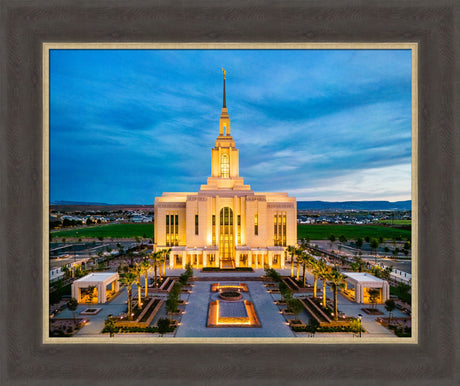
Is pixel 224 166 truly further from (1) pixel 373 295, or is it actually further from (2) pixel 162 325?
(2) pixel 162 325

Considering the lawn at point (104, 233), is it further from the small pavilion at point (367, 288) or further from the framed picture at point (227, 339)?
the framed picture at point (227, 339)

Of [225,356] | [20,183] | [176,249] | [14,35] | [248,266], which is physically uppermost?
[14,35]

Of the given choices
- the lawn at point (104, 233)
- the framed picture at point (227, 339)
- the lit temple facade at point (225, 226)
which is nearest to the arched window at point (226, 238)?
the lit temple facade at point (225, 226)

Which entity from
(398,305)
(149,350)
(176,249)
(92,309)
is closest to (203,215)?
(176,249)

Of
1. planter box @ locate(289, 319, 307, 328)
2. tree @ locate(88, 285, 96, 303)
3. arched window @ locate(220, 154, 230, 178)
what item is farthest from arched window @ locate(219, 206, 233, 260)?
planter box @ locate(289, 319, 307, 328)

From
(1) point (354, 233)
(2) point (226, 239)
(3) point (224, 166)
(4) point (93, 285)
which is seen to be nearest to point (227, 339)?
(4) point (93, 285)

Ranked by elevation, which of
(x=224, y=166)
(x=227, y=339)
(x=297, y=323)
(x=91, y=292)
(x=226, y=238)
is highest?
(x=224, y=166)

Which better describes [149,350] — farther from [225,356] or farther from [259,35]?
[259,35]
